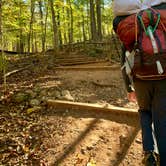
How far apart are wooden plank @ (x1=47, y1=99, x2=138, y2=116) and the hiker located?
2.14 m

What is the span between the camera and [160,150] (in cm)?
217

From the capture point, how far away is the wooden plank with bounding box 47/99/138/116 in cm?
443

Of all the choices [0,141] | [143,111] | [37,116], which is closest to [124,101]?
[37,116]

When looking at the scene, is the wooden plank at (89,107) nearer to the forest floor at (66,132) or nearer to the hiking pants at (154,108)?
the forest floor at (66,132)

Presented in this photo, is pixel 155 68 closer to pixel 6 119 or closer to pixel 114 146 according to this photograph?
pixel 114 146

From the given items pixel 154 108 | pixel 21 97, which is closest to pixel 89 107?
pixel 21 97

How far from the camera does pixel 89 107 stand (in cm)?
482

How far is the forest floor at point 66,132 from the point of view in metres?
3.48

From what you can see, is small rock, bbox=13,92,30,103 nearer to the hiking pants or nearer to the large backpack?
the hiking pants

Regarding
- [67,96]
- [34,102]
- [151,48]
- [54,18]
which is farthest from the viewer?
[54,18]

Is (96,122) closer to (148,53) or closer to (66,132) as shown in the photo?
(66,132)

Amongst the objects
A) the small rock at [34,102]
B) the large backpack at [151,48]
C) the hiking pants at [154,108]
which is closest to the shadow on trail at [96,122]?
the small rock at [34,102]

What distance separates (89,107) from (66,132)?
2.92ft

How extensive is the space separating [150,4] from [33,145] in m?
2.82
